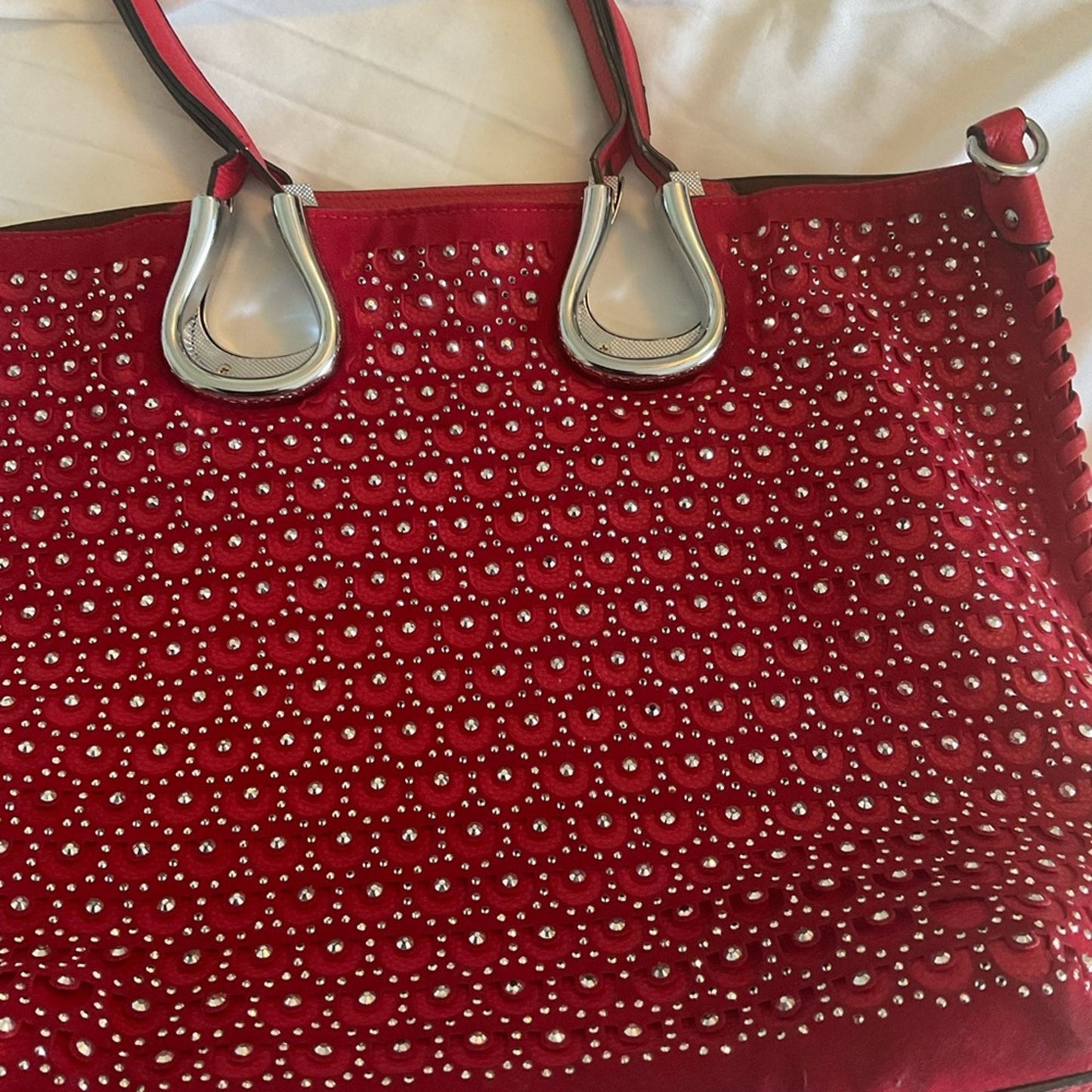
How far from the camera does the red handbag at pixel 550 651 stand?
360 mm

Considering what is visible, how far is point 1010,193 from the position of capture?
460 millimetres

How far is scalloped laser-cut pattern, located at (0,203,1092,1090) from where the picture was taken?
366mm

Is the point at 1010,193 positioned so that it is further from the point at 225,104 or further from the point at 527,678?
the point at 225,104

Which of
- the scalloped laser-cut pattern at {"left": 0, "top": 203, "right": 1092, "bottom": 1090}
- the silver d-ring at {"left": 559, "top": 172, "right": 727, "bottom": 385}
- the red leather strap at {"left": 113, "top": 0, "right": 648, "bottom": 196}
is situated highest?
the red leather strap at {"left": 113, "top": 0, "right": 648, "bottom": 196}

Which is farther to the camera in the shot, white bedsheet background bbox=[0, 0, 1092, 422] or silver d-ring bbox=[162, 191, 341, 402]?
white bedsheet background bbox=[0, 0, 1092, 422]

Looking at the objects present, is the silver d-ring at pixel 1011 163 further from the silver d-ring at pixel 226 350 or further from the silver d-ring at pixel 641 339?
the silver d-ring at pixel 226 350

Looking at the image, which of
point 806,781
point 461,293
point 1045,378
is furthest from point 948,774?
point 461,293

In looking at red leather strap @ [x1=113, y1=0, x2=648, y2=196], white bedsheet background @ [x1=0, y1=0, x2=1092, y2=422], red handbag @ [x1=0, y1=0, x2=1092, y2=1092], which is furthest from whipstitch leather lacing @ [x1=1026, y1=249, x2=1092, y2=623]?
red leather strap @ [x1=113, y1=0, x2=648, y2=196]

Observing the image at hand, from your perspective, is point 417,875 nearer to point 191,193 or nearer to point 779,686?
point 779,686

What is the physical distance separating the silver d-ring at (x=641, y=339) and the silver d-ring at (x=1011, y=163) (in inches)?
5.6

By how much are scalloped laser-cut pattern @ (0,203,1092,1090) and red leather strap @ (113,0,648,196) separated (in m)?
0.09

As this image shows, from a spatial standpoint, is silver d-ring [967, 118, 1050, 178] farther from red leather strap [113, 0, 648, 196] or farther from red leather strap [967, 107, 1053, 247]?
red leather strap [113, 0, 648, 196]

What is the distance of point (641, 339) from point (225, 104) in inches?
11.8

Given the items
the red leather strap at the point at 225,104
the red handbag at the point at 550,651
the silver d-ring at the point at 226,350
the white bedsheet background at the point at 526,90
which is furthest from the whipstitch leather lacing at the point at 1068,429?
the silver d-ring at the point at 226,350
